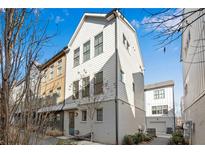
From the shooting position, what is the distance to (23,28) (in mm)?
1195

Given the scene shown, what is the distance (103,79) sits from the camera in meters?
5.61

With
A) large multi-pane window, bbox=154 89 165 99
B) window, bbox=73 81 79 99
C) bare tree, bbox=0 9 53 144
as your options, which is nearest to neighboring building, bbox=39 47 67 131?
bare tree, bbox=0 9 53 144

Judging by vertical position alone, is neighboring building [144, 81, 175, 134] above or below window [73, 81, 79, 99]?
below

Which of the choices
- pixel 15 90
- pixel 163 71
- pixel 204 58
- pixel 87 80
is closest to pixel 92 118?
pixel 87 80

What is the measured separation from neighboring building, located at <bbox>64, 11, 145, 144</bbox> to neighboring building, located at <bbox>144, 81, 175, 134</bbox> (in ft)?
1.72

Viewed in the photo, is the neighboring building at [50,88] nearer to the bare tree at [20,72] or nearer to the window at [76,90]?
the bare tree at [20,72]

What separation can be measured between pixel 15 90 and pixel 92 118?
4.62 metres

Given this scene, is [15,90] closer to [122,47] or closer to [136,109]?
[122,47]

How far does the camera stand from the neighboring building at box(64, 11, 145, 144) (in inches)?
210

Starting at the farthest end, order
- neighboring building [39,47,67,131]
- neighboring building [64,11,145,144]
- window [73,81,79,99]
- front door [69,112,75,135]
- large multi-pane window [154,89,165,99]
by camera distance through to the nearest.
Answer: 1. window [73,81,79,99]
2. front door [69,112,75,135]
3. neighboring building [64,11,145,144]
4. large multi-pane window [154,89,165,99]
5. neighboring building [39,47,67,131]

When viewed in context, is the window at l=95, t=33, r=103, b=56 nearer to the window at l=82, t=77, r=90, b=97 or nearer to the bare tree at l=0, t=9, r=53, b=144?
the window at l=82, t=77, r=90, b=97

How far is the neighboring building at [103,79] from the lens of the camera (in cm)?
533

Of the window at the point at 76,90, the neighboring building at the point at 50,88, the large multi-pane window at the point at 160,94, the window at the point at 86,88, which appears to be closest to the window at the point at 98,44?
the window at the point at 86,88

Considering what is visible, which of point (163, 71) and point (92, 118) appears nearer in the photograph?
point (163, 71)
